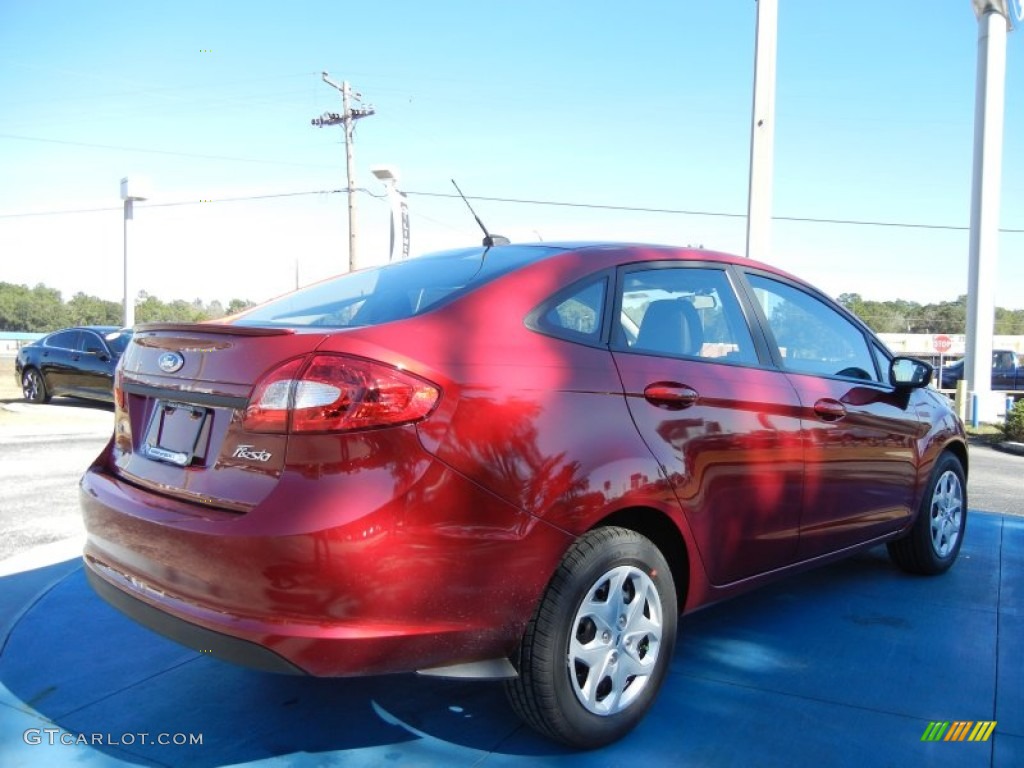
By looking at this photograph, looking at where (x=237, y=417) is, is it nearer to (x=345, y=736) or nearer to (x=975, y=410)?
(x=345, y=736)

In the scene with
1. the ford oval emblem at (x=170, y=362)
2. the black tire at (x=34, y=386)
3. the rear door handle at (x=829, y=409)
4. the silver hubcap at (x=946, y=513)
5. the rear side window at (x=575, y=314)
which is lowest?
the black tire at (x=34, y=386)

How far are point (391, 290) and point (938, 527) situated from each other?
11.3ft

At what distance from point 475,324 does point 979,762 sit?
2.12 metres

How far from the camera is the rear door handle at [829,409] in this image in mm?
3482

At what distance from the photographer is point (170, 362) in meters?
2.57

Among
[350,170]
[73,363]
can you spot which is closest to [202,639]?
[73,363]

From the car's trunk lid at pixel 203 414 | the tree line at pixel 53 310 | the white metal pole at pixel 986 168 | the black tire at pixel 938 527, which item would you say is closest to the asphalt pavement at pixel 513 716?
the black tire at pixel 938 527

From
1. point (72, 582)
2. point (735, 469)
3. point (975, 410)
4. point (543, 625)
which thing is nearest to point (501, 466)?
point (543, 625)

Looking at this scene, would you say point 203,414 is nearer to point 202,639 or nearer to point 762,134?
point 202,639

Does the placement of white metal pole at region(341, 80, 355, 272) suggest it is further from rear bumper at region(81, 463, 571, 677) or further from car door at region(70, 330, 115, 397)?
rear bumper at region(81, 463, 571, 677)

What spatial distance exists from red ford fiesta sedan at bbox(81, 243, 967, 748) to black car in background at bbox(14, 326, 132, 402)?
1205 cm

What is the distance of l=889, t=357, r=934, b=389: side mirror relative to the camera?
419 cm

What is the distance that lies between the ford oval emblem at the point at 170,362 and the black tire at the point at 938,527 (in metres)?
3.77

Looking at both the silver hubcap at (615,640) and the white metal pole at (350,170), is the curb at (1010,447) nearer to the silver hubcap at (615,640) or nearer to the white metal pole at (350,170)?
the silver hubcap at (615,640)
